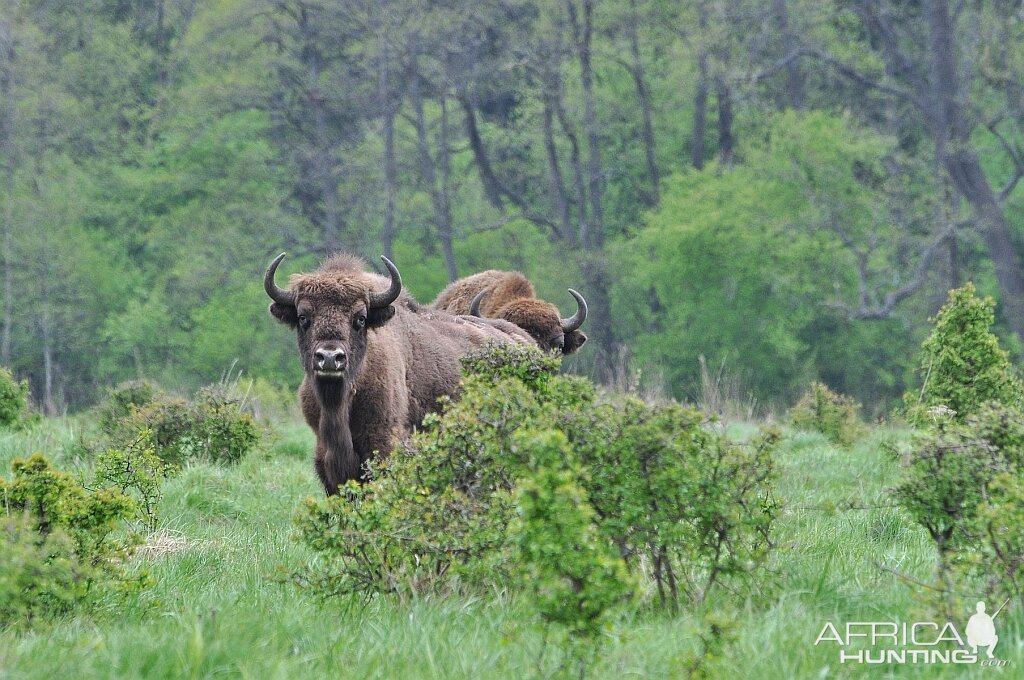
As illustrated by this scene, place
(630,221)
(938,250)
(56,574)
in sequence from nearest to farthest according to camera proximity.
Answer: (56,574) < (938,250) < (630,221)

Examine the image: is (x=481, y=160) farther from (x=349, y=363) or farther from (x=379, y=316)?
(x=349, y=363)

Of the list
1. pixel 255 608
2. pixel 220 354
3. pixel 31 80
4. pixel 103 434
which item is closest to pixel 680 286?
pixel 220 354

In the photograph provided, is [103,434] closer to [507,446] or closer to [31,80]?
[507,446]

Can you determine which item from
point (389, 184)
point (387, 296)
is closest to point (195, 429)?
point (387, 296)

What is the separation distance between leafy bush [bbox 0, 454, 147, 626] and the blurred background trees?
26681 mm

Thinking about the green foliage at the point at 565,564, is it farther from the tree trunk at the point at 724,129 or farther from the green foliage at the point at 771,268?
the tree trunk at the point at 724,129

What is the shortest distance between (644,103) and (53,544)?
1449 inches

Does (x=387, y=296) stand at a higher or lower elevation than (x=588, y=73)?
lower

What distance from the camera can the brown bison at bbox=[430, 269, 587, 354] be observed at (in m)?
12.8

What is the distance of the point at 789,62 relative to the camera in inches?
1331

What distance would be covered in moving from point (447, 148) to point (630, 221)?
844 cm

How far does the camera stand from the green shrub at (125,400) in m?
11.7

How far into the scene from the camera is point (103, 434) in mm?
10711

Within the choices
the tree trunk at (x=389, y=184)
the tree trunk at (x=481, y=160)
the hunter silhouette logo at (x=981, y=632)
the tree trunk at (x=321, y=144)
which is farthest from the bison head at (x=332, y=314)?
the tree trunk at (x=481, y=160)
